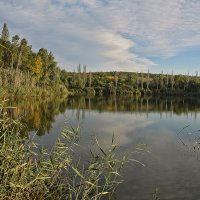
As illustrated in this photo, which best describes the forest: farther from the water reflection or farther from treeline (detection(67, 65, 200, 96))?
the water reflection

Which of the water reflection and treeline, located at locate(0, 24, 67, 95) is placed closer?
the water reflection

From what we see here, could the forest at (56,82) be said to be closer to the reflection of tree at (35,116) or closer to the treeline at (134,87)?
the treeline at (134,87)

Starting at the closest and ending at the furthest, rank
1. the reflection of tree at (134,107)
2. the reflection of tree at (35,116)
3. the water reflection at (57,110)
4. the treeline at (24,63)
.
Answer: the reflection of tree at (35,116) < the water reflection at (57,110) < the reflection of tree at (134,107) < the treeline at (24,63)

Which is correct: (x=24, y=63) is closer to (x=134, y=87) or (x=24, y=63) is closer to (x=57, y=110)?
(x=57, y=110)

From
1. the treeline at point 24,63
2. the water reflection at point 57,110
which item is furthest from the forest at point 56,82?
the water reflection at point 57,110

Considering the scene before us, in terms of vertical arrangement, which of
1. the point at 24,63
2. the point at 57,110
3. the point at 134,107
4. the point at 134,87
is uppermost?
the point at 24,63

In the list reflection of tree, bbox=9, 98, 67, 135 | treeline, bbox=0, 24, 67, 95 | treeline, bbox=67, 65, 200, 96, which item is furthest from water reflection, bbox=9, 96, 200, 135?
treeline, bbox=67, 65, 200, 96

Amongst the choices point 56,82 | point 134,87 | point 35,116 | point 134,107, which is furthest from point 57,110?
point 134,87

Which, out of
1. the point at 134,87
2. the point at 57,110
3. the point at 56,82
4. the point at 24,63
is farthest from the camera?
the point at 134,87

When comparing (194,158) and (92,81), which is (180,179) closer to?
(194,158)

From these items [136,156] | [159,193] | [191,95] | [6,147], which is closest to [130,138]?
[136,156]

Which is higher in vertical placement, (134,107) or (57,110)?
(57,110)

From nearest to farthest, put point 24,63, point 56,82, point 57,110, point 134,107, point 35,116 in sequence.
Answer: point 35,116 < point 57,110 < point 134,107 < point 24,63 < point 56,82

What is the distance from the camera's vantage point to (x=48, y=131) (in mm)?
23203
